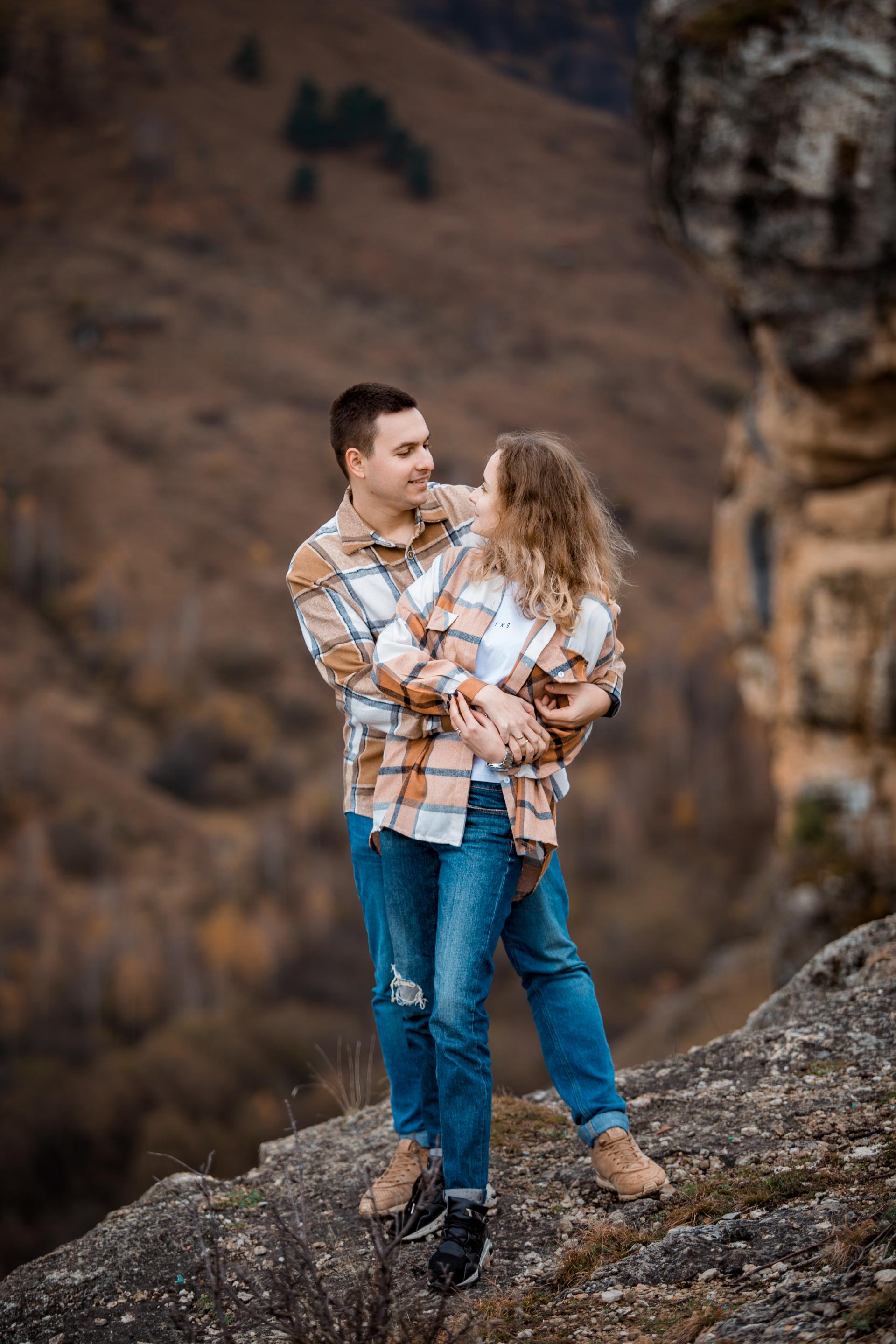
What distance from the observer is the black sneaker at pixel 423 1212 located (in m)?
2.68

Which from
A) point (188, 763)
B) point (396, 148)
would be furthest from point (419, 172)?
point (188, 763)

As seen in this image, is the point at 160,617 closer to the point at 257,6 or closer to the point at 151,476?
the point at 151,476

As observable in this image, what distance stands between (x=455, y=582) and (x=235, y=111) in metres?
88.2

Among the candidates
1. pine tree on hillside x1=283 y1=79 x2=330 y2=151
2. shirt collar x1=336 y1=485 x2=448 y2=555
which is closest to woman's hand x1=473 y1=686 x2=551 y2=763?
shirt collar x1=336 y1=485 x2=448 y2=555

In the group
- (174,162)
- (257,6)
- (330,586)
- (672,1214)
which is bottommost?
(672,1214)

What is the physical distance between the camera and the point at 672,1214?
265 centimetres

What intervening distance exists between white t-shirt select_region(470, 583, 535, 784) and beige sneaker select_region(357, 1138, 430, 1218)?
1154 mm

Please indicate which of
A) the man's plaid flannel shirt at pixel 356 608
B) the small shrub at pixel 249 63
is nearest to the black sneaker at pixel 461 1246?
the man's plaid flannel shirt at pixel 356 608

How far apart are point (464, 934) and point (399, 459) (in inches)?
47.0

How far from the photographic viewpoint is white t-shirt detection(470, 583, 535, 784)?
2.50 metres

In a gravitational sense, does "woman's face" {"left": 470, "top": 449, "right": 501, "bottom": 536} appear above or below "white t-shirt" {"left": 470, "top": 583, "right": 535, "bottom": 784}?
above

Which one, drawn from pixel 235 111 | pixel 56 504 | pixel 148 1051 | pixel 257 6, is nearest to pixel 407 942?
pixel 148 1051

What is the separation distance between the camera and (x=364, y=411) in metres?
2.71

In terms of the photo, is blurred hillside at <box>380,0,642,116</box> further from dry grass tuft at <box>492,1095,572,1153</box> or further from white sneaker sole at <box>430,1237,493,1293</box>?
white sneaker sole at <box>430,1237,493,1293</box>
